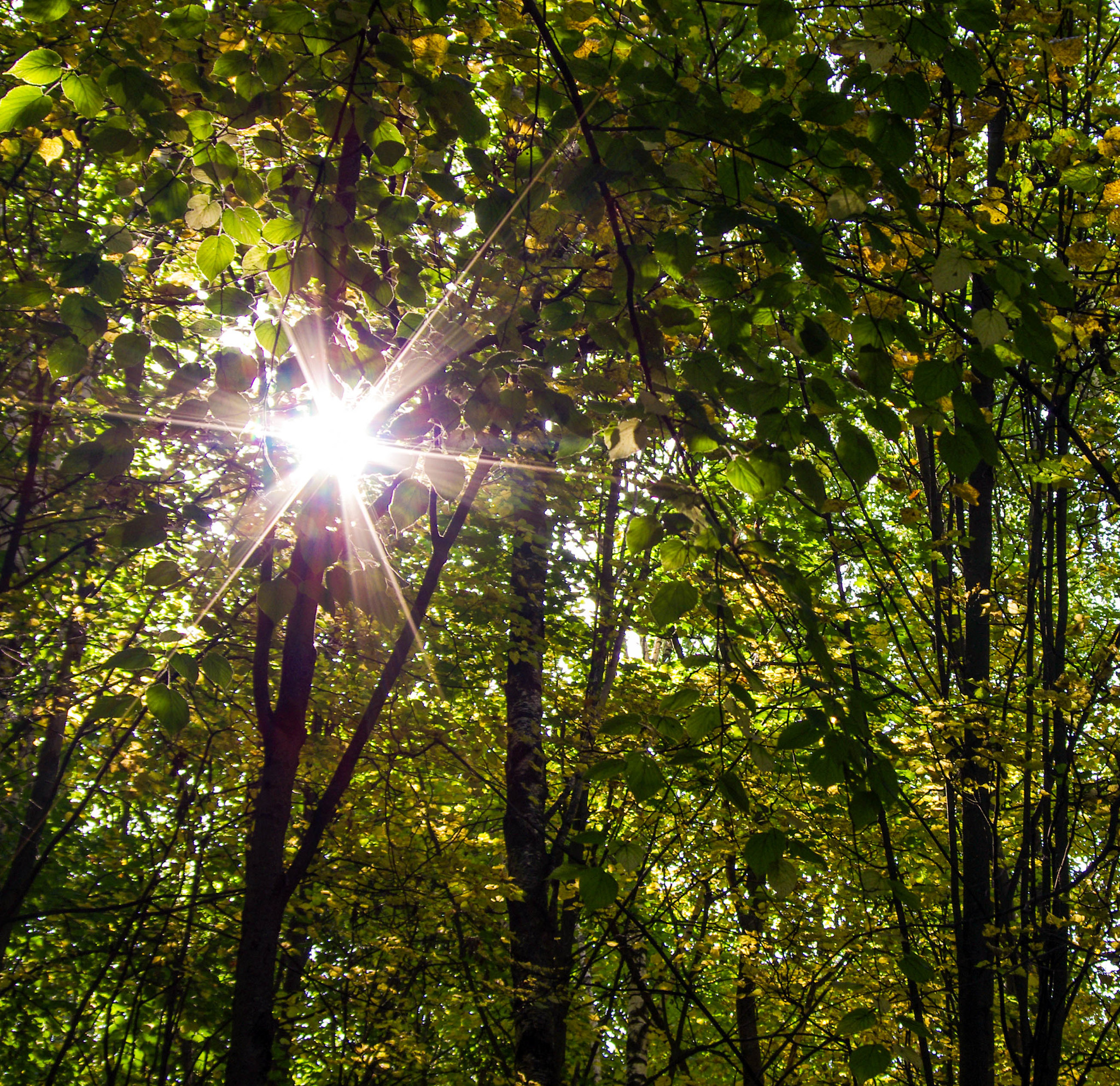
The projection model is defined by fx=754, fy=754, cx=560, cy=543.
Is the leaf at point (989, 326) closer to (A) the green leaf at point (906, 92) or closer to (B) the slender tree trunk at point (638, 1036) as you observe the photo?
(A) the green leaf at point (906, 92)

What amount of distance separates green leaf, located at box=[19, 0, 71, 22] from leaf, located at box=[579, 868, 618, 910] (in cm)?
210

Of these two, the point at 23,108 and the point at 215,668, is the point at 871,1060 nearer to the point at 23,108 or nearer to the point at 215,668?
the point at 215,668

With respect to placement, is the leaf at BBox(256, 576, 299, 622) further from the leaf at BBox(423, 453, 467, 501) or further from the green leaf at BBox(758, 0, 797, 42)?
the green leaf at BBox(758, 0, 797, 42)

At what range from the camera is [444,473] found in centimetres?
168

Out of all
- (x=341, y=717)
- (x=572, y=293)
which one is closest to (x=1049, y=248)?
(x=572, y=293)

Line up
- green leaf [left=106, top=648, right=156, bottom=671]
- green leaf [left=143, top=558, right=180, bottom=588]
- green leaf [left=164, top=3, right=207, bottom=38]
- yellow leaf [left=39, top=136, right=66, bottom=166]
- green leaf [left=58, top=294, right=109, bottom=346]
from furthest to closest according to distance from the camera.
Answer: yellow leaf [left=39, top=136, right=66, bottom=166] < green leaf [left=164, top=3, right=207, bottom=38] < green leaf [left=58, top=294, right=109, bottom=346] < green leaf [left=143, top=558, right=180, bottom=588] < green leaf [left=106, top=648, right=156, bottom=671]

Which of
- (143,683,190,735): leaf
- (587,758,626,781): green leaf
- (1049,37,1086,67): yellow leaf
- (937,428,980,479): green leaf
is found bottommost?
(587,758,626,781): green leaf

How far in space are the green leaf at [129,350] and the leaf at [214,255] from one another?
1.00 ft

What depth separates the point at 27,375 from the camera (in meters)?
5.99

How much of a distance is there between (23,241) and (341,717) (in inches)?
175

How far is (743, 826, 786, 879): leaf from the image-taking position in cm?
129

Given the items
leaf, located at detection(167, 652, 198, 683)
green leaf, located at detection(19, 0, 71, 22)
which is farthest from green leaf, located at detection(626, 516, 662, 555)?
green leaf, located at detection(19, 0, 71, 22)

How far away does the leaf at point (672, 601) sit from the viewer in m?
1.46

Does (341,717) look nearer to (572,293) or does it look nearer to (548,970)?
(548,970)
